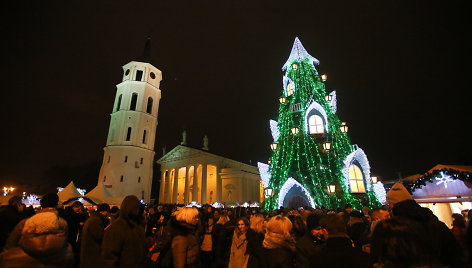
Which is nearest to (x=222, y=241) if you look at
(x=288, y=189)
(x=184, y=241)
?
(x=184, y=241)

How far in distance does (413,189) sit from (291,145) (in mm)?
9020

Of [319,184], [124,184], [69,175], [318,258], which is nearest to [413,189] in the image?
[319,184]

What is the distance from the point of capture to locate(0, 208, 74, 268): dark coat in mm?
2449

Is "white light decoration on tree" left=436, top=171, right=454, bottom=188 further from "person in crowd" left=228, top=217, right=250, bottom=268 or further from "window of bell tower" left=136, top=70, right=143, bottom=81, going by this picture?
"window of bell tower" left=136, top=70, right=143, bottom=81

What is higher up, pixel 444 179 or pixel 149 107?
pixel 149 107

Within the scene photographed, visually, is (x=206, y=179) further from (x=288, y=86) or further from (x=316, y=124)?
(x=316, y=124)

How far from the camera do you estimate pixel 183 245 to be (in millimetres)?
3203

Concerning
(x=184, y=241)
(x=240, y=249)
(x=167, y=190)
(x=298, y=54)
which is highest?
(x=298, y=54)

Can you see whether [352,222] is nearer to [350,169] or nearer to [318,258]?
[318,258]

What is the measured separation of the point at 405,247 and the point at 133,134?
4332 cm

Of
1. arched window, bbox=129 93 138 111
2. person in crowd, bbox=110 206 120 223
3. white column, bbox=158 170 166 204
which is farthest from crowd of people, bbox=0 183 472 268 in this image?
white column, bbox=158 170 166 204

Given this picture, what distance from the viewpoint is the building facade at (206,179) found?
4809cm

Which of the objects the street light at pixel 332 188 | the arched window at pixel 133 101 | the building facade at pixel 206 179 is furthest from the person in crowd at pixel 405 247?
the arched window at pixel 133 101

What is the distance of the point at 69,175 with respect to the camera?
62469 millimetres
